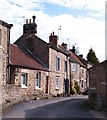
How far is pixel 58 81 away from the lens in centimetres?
4328

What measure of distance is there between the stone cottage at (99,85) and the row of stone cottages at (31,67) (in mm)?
6340

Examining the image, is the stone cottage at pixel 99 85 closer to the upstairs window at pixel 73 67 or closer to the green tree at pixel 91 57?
the upstairs window at pixel 73 67

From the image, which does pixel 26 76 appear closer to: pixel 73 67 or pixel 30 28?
pixel 30 28

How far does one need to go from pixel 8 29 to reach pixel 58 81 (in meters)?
17.8

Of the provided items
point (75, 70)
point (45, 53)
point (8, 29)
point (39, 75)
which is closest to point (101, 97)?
point (8, 29)

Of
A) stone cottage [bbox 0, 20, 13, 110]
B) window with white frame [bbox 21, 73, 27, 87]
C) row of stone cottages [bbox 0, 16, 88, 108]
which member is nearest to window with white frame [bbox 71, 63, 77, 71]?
row of stone cottages [bbox 0, 16, 88, 108]

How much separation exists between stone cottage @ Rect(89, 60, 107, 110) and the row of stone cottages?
20.8 feet

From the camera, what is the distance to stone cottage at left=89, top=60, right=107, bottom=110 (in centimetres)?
2434

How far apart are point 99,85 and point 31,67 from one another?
29.6 feet

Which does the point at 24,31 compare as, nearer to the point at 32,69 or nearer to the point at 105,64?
the point at 32,69

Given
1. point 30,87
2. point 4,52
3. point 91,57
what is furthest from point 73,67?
point 91,57

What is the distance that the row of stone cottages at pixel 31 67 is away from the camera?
2547 centimetres

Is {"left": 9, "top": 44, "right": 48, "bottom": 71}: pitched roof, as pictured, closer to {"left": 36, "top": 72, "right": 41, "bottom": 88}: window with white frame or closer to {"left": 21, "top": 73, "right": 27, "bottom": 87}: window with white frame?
{"left": 36, "top": 72, "right": 41, "bottom": 88}: window with white frame

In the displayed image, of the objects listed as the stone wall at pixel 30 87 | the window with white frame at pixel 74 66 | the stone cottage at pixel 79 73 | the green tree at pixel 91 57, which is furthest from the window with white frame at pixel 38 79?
the green tree at pixel 91 57
